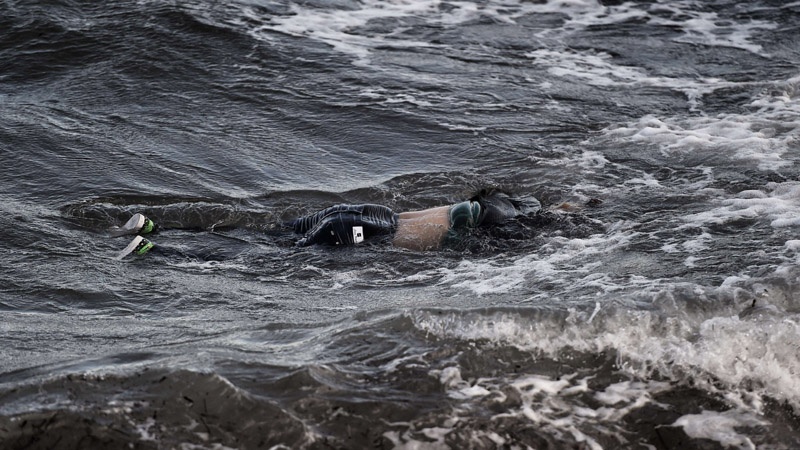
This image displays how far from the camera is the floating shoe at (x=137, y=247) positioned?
6.05 meters

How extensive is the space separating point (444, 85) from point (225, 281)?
477 centimetres

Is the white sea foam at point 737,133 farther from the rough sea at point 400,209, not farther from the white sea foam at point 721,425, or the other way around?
the white sea foam at point 721,425

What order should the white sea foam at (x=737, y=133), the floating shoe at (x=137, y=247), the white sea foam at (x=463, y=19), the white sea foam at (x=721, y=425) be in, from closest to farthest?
the white sea foam at (x=721, y=425) → the floating shoe at (x=137, y=247) → the white sea foam at (x=737, y=133) → the white sea foam at (x=463, y=19)

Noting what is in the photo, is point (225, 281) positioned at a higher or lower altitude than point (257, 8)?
lower

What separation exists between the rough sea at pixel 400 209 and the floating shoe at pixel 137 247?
0.21 feet

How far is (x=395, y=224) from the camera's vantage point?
21.3ft

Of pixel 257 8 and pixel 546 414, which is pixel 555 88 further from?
pixel 546 414

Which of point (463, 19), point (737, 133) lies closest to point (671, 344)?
point (737, 133)

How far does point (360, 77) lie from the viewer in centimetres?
1002

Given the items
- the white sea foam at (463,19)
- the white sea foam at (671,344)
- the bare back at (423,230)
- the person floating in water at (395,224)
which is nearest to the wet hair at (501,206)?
the person floating in water at (395,224)

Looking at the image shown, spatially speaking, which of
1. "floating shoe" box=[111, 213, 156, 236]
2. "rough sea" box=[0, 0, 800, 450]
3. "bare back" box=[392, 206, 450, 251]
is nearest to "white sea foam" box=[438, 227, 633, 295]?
"rough sea" box=[0, 0, 800, 450]

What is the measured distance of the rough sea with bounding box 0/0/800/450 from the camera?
378 centimetres

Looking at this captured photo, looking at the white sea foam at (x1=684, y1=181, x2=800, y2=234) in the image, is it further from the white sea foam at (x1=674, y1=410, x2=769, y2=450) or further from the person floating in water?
the white sea foam at (x1=674, y1=410, x2=769, y2=450)

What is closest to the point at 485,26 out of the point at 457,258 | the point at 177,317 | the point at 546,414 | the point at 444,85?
the point at 444,85
